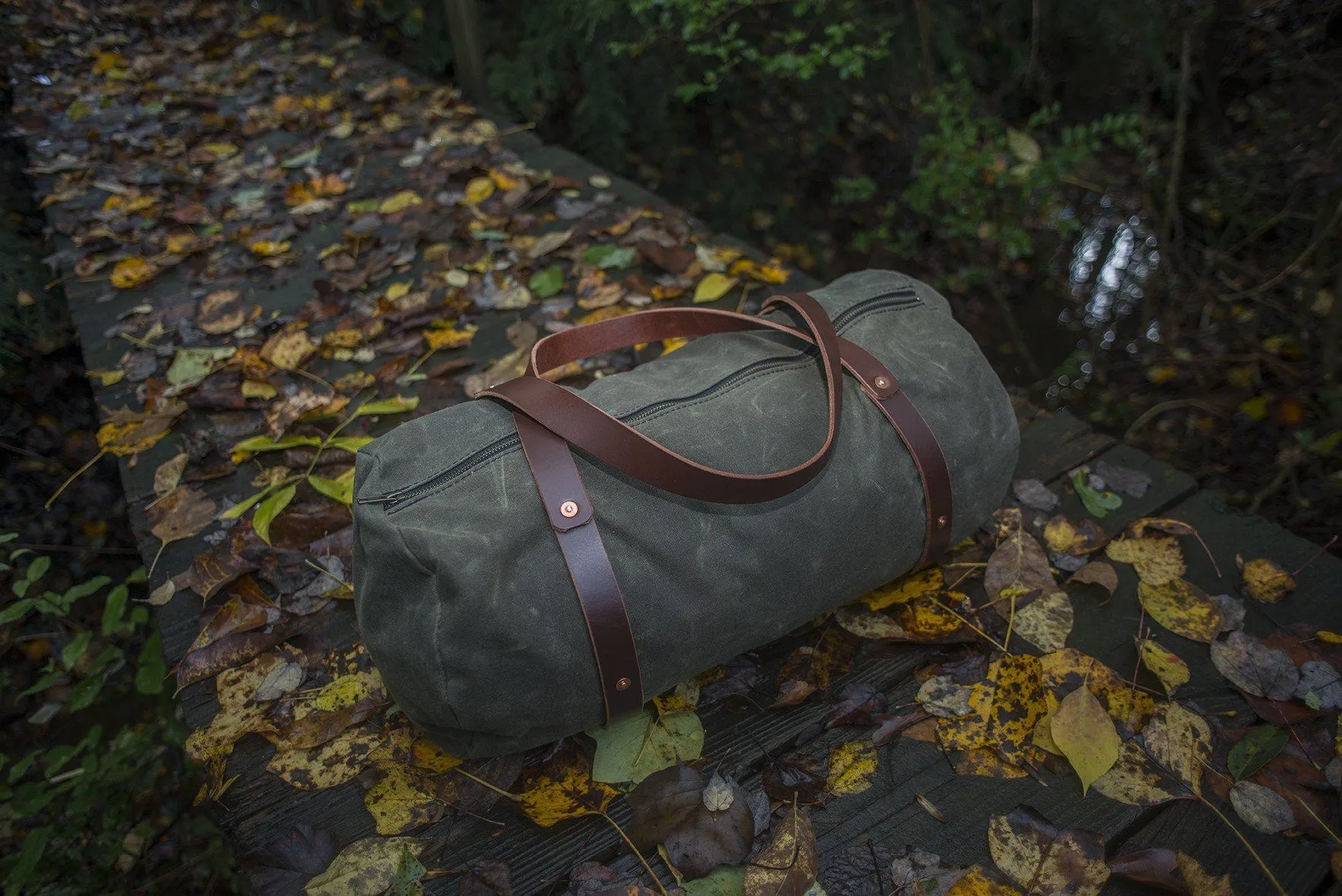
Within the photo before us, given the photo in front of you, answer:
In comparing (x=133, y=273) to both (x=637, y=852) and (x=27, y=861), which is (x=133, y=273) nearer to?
(x=27, y=861)

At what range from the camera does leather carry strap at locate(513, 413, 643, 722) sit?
3.95 ft

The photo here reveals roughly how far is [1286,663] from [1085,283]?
11.1 ft

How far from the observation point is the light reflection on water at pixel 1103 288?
3.86 meters

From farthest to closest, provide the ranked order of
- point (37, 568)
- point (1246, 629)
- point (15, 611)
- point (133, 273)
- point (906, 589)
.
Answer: point (133, 273) < point (37, 568) < point (15, 611) < point (906, 589) < point (1246, 629)

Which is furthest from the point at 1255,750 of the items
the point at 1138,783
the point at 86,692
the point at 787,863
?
the point at 86,692

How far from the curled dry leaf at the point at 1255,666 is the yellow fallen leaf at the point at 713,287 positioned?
1.54 meters

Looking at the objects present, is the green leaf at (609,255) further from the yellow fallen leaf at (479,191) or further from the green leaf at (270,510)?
the green leaf at (270,510)

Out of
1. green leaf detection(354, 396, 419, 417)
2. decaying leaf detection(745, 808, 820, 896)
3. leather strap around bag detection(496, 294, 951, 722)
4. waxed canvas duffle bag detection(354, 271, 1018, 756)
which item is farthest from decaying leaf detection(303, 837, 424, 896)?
green leaf detection(354, 396, 419, 417)

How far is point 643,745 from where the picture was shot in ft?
4.67

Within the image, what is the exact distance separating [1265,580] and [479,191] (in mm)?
2742

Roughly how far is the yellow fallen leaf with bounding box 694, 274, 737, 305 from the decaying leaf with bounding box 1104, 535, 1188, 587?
4.18 ft

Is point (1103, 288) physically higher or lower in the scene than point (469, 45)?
lower

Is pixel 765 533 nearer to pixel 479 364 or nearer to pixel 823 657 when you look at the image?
pixel 823 657

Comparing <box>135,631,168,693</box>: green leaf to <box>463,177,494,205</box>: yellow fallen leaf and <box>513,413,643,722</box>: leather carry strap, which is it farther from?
<box>463,177,494,205</box>: yellow fallen leaf
